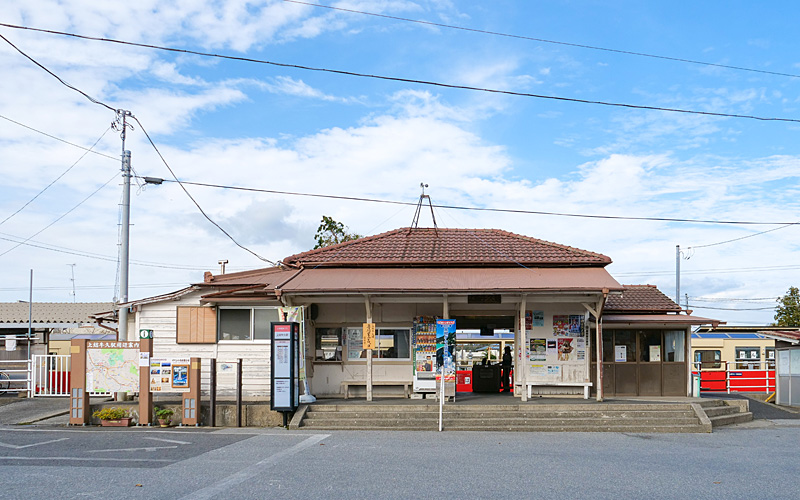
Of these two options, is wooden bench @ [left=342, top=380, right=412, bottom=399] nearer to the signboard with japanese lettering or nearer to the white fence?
the signboard with japanese lettering

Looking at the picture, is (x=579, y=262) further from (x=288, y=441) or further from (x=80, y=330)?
(x=80, y=330)

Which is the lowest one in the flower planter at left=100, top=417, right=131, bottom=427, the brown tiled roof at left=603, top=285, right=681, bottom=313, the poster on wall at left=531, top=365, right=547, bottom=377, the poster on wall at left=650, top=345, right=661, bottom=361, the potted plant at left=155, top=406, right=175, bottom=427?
the flower planter at left=100, top=417, right=131, bottom=427

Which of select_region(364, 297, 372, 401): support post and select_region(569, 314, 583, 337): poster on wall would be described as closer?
select_region(364, 297, 372, 401): support post

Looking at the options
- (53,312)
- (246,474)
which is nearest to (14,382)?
(246,474)

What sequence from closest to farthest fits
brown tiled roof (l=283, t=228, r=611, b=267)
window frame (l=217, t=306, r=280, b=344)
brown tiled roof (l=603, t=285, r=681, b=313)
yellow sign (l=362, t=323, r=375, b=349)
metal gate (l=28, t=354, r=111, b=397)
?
yellow sign (l=362, t=323, r=375, b=349), window frame (l=217, t=306, r=280, b=344), brown tiled roof (l=283, t=228, r=611, b=267), metal gate (l=28, t=354, r=111, b=397), brown tiled roof (l=603, t=285, r=681, b=313)

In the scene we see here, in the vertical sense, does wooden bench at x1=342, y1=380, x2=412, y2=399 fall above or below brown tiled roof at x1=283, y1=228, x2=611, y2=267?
below

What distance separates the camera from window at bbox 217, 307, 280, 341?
18.2 metres

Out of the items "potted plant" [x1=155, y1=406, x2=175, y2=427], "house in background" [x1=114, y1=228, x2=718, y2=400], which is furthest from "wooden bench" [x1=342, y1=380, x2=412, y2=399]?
"potted plant" [x1=155, y1=406, x2=175, y2=427]

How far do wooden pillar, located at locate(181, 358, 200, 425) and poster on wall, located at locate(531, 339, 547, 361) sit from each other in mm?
8004

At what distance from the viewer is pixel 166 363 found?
50.4 ft

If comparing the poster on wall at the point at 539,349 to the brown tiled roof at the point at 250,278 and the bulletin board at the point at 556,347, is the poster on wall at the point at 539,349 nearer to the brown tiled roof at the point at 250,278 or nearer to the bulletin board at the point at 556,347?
the bulletin board at the point at 556,347

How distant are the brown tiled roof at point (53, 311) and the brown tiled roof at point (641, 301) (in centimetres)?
2719

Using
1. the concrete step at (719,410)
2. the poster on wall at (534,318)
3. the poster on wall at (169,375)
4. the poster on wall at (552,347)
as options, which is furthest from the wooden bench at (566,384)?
the poster on wall at (169,375)

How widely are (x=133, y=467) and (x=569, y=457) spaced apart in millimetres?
6365
